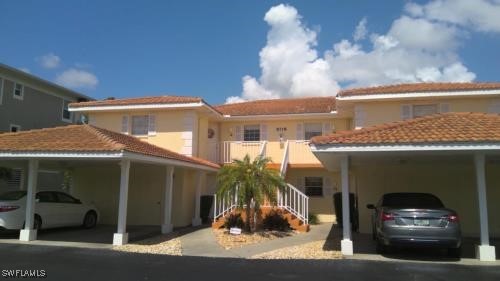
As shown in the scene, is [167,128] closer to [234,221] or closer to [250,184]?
[234,221]

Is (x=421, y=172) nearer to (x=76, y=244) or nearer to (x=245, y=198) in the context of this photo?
(x=245, y=198)

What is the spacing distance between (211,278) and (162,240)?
19.2 ft

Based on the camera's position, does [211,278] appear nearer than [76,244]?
Yes

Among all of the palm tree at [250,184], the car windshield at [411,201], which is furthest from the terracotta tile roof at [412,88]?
the car windshield at [411,201]

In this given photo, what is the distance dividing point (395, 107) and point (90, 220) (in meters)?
12.7

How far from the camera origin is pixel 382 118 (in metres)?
16.8

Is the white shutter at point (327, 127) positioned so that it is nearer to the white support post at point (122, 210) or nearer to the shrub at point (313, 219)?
the shrub at point (313, 219)

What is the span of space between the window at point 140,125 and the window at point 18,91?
8283 mm

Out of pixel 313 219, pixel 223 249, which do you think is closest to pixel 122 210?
pixel 223 249

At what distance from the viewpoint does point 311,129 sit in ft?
69.2

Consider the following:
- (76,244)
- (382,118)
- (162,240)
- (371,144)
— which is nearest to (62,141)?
(76,244)

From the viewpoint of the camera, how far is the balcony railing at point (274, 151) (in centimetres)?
1961

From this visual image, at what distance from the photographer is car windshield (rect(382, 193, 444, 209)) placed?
412 inches

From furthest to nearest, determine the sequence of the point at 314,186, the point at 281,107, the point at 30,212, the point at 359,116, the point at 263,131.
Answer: the point at 281,107 → the point at 263,131 → the point at 314,186 → the point at 359,116 → the point at 30,212
